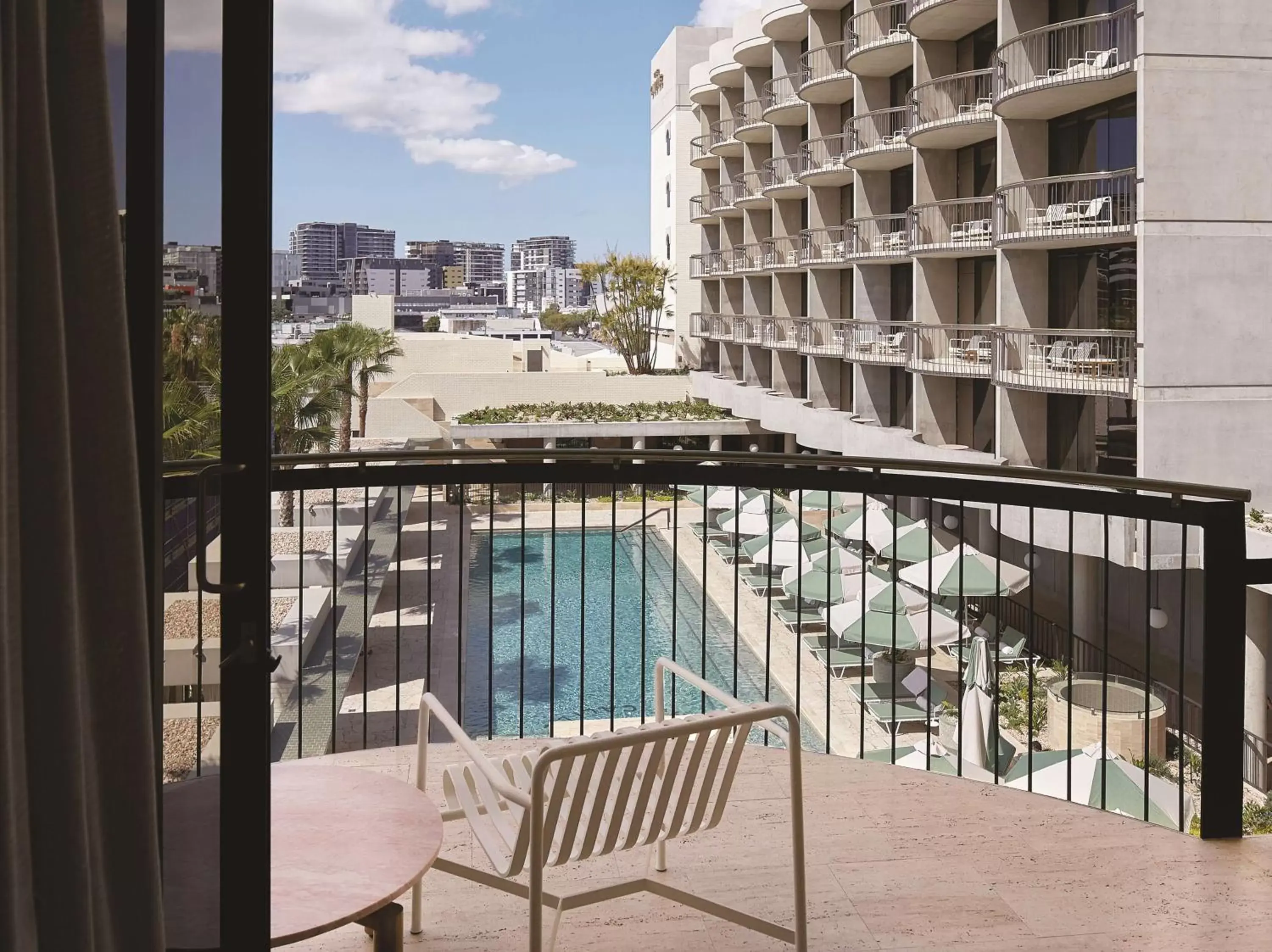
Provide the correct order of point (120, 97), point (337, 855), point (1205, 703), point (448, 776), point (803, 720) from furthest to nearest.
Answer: point (803, 720) < point (1205, 703) < point (448, 776) < point (337, 855) < point (120, 97)

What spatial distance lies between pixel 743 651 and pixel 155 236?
43.9 ft

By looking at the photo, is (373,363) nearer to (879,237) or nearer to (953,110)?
(879,237)

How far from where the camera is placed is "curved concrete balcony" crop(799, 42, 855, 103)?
2233 cm

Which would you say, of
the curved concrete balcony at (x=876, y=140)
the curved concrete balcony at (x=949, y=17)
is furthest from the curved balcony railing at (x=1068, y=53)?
the curved concrete balcony at (x=876, y=140)

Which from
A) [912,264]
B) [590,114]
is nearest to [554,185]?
[590,114]

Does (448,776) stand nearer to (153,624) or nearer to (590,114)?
(153,624)

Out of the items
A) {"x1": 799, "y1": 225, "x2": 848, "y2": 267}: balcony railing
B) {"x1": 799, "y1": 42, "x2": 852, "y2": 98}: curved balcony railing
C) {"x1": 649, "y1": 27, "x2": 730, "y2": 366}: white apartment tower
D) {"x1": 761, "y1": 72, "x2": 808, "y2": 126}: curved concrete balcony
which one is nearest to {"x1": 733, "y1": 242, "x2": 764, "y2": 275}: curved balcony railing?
{"x1": 761, "y1": 72, "x2": 808, "y2": 126}: curved concrete balcony

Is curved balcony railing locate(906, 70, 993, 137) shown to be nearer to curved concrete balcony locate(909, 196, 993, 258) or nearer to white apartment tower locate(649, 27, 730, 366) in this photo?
curved concrete balcony locate(909, 196, 993, 258)

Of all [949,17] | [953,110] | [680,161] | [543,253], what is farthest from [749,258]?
[543,253]

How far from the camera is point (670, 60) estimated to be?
34.4 metres

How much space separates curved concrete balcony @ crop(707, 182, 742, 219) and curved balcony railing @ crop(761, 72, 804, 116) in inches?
133

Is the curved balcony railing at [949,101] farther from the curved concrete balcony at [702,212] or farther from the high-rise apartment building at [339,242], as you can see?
the high-rise apartment building at [339,242]

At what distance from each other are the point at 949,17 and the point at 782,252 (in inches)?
347

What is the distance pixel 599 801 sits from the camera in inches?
85.7
